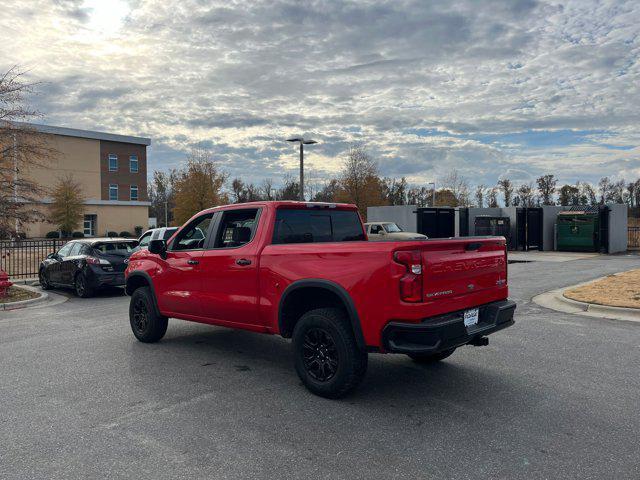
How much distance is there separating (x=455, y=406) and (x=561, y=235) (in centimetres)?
2446

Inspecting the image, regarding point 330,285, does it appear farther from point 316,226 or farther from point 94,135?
point 94,135

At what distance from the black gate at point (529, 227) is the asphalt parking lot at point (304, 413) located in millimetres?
21259

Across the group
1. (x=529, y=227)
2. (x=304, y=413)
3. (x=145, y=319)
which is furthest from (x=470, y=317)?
(x=529, y=227)

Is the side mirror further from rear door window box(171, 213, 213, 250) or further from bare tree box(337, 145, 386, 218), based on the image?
bare tree box(337, 145, 386, 218)

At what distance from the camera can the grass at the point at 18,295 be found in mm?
11456

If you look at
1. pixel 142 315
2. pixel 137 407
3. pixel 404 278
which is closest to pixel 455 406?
pixel 404 278

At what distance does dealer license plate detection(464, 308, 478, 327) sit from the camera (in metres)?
4.61

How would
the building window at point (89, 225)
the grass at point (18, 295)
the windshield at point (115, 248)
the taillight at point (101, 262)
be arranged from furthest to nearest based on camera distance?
1. the building window at point (89, 225)
2. the windshield at point (115, 248)
3. the taillight at point (101, 262)
4. the grass at point (18, 295)

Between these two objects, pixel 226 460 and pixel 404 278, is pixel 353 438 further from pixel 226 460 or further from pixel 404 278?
pixel 404 278

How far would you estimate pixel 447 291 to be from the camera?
4.43 m

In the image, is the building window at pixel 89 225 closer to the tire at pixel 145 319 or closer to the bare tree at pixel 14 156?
the bare tree at pixel 14 156

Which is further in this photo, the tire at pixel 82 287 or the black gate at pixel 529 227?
the black gate at pixel 529 227

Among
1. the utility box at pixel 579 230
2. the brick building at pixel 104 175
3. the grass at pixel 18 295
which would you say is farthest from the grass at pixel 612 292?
the brick building at pixel 104 175

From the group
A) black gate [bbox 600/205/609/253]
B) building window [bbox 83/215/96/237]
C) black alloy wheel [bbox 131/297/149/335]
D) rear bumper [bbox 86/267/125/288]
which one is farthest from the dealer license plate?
building window [bbox 83/215/96/237]
